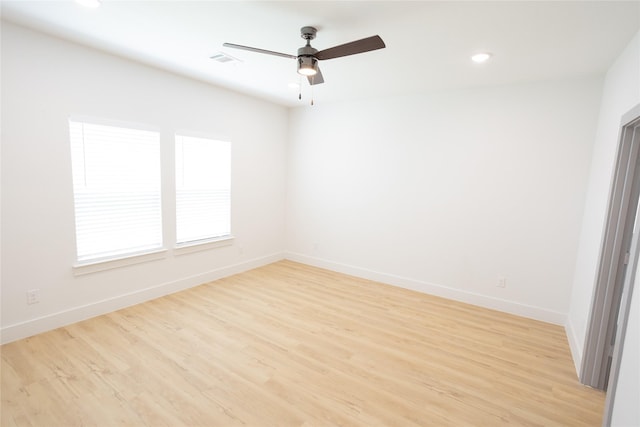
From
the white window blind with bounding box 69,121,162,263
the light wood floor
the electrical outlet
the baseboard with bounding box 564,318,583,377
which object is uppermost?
the white window blind with bounding box 69,121,162,263

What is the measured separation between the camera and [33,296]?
271cm

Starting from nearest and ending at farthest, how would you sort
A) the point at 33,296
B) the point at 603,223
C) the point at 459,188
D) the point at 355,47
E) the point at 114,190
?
the point at 355,47 → the point at 603,223 → the point at 33,296 → the point at 114,190 → the point at 459,188

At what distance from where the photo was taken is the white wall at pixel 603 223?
1511mm

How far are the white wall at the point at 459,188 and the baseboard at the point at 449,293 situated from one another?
0.04 feet

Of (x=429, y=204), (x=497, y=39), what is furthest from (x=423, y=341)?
(x=497, y=39)

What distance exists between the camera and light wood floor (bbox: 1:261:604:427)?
6.36ft

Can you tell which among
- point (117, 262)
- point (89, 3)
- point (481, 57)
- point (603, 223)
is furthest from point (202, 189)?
point (603, 223)

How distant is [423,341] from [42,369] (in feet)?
10.4

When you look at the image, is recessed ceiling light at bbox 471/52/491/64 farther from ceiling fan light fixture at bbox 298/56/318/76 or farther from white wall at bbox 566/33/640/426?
ceiling fan light fixture at bbox 298/56/318/76

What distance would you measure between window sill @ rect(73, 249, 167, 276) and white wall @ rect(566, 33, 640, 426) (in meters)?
4.12

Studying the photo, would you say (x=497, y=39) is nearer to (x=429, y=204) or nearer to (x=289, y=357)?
(x=429, y=204)

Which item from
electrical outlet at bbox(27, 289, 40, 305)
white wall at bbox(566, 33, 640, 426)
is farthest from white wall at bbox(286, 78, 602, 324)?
electrical outlet at bbox(27, 289, 40, 305)

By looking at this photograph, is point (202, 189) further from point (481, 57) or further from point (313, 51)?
point (481, 57)

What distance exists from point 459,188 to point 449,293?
4.54 feet
